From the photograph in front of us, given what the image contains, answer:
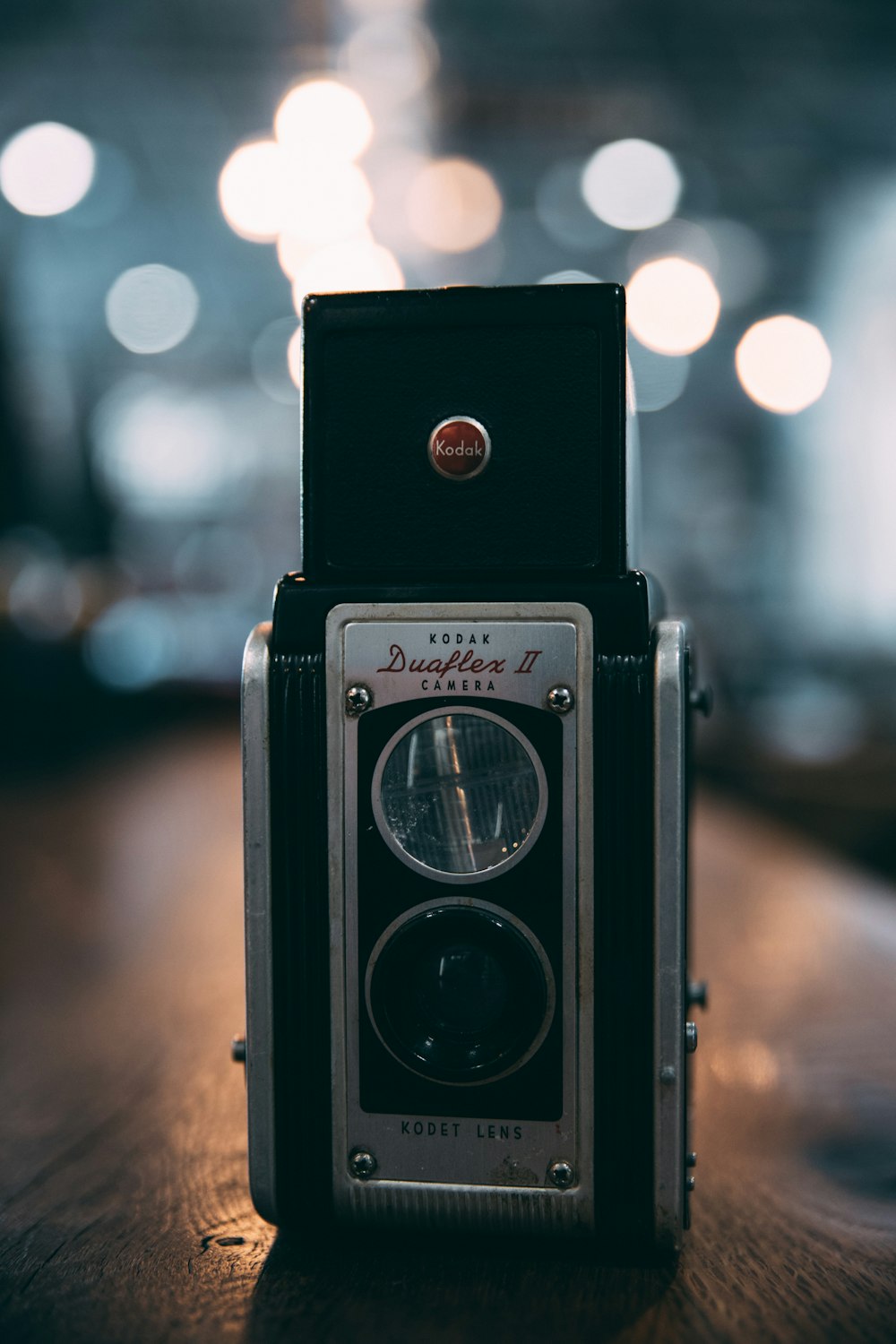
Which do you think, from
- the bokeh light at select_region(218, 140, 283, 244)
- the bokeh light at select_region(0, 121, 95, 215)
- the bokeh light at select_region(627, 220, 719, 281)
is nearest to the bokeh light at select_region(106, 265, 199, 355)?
the bokeh light at select_region(627, 220, 719, 281)

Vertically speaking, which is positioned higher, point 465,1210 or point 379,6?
point 379,6

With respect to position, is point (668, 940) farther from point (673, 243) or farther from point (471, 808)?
point (673, 243)

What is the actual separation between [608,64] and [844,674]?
4.56m

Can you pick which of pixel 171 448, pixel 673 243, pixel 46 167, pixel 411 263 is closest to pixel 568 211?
pixel 673 243

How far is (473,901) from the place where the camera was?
0.56 meters

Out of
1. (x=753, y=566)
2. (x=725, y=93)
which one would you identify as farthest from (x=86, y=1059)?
(x=753, y=566)

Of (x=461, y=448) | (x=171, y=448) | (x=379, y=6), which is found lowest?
(x=461, y=448)

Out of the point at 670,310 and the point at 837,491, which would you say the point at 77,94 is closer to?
the point at 670,310

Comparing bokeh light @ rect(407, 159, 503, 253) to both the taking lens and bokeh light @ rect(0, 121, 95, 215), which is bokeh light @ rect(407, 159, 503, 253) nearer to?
bokeh light @ rect(0, 121, 95, 215)

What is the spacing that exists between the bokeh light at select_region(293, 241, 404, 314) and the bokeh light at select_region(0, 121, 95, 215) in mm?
745

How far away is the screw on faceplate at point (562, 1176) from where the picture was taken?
0.56 metres

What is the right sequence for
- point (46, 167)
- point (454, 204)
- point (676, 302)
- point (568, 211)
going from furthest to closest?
point (568, 211), point (454, 204), point (676, 302), point (46, 167)

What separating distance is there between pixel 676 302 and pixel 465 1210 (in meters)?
4.53

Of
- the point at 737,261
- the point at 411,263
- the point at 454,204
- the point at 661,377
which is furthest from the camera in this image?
the point at 661,377
